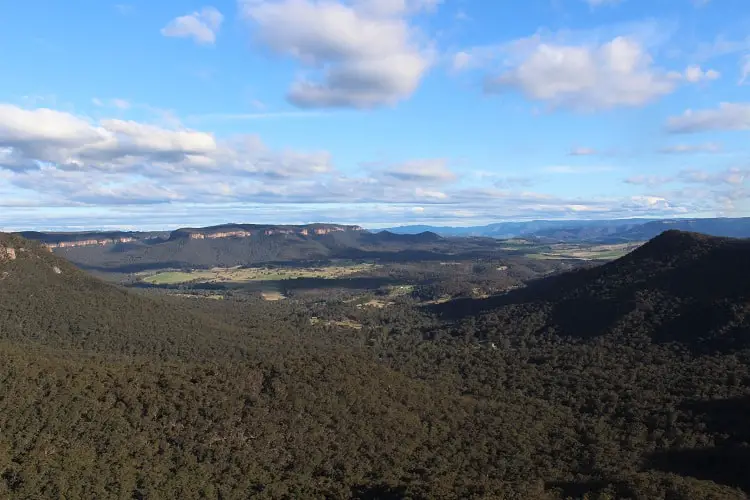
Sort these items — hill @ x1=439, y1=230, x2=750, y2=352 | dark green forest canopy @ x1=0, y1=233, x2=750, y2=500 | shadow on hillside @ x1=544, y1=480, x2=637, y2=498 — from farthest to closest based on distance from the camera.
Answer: hill @ x1=439, y1=230, x2=750, y2=352, dark green forest canopy @ x1=0, y1=233, x2=750, y2=500, shadow on hillside @ x1=544, y1=480, x2=637, y2=498

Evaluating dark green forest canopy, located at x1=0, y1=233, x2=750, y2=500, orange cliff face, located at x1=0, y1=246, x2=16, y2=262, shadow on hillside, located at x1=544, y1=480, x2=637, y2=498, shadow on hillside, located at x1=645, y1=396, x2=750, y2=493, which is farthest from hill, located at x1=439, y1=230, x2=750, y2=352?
orange cliff face, located at x1=0, y1=246, x2=16, y2=262

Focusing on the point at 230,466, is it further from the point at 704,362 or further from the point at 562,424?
the point at 704,362

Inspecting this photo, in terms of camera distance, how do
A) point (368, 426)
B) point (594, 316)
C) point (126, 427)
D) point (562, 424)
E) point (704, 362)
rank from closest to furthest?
point (126, 427) < point (368, 426) < point (562, 424) < point (704, 362) < point (594, 316)

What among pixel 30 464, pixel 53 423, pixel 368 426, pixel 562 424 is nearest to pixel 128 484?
pixel 30 464

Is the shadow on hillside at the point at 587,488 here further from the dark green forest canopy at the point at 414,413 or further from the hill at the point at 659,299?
the hill at the point at 659,299

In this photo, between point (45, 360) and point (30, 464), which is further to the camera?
point (45, 360)

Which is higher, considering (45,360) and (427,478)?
(45,360)

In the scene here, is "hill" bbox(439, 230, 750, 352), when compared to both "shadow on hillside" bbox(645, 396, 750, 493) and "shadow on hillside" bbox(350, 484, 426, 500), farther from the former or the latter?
"shadow on hillside" bbox(350, 484, 426, 500)
